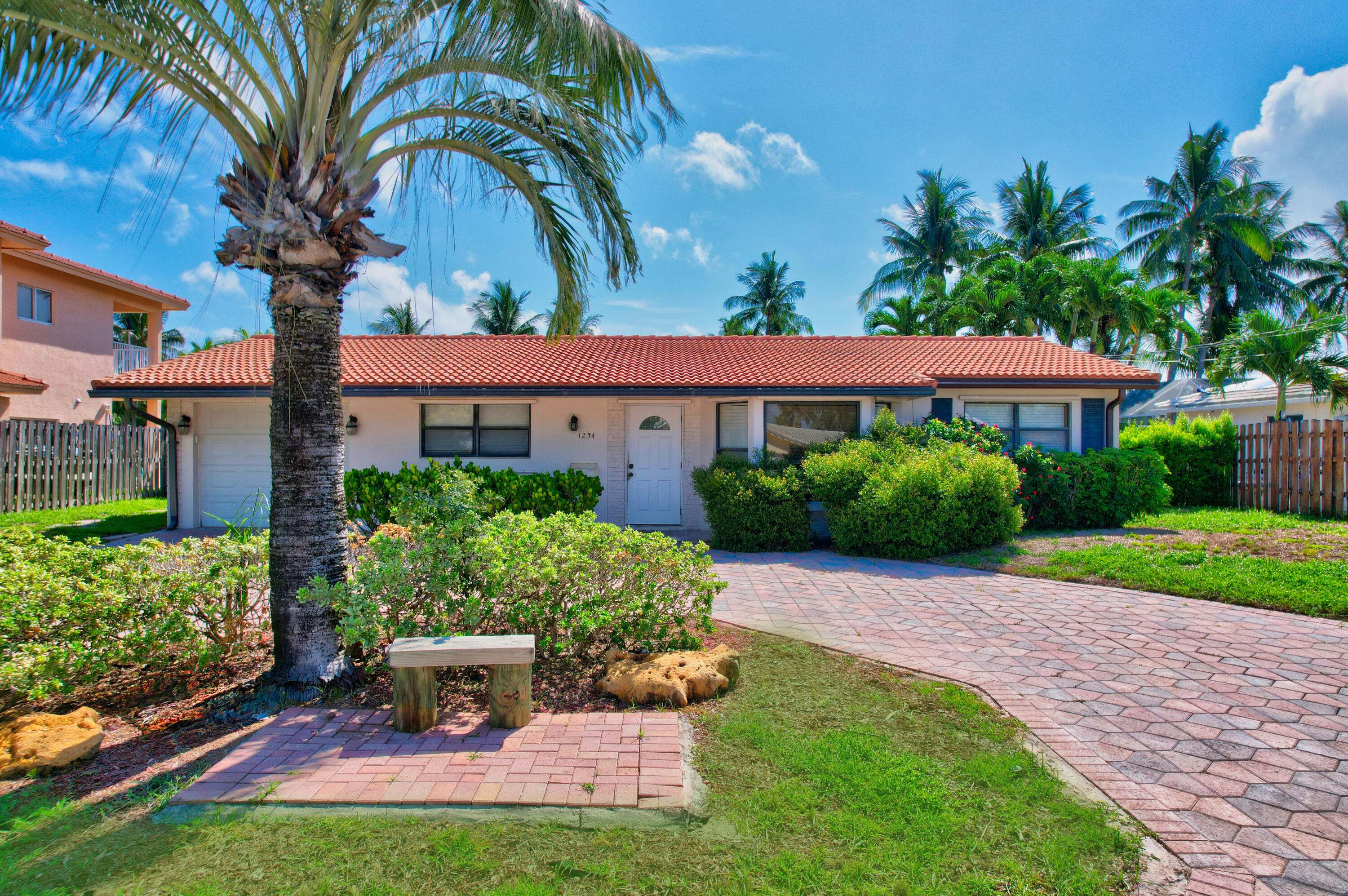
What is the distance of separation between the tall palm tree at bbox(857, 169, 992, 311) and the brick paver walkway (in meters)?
29.6

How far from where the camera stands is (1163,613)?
6250 mm

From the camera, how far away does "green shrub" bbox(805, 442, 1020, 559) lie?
920 centimetres

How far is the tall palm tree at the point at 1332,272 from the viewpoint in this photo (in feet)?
108

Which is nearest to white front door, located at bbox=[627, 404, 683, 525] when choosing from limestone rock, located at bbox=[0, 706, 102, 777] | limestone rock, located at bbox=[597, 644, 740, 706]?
limestone rock, located at bbox=[597, 644, 740, 706]

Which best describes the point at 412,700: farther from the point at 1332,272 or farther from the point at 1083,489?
the point at 1332,272

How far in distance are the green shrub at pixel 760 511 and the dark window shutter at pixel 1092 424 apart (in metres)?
6.74

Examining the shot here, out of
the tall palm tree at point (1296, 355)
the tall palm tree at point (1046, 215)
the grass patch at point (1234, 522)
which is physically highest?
the tall palm tree at point (1046, 215)

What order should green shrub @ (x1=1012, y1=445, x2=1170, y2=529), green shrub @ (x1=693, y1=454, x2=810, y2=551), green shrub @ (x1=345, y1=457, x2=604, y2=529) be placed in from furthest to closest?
green shrub @ (x1=1012, y1=445, x2=1170, y2=529), green shrub @ (x1=345, y1=457, x2=604, y2=529), green shrub @ (x1=693, y1=454, x2=810, y2=551)

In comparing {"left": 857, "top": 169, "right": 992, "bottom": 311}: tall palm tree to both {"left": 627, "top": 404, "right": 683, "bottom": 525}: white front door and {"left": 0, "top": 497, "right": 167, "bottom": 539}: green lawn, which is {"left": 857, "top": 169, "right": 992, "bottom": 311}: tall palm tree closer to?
{"left": 627, "top": 404, "right": 683, "bottom": 525}: white front door

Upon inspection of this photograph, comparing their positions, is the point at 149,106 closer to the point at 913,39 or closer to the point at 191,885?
the point at 191,885

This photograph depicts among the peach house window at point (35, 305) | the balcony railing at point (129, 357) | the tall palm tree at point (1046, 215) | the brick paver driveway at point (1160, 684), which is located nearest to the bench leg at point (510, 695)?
the brick paver driveway at point (1160, 684)

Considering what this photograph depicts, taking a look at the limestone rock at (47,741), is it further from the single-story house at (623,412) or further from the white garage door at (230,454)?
the white garage door at (230,454)

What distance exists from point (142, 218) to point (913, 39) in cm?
920

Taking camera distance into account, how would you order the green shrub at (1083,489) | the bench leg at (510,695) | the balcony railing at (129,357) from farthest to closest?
the balcony railing at (129,357)
the green shrub at (1083,489)
the bench leg at (510,695)
